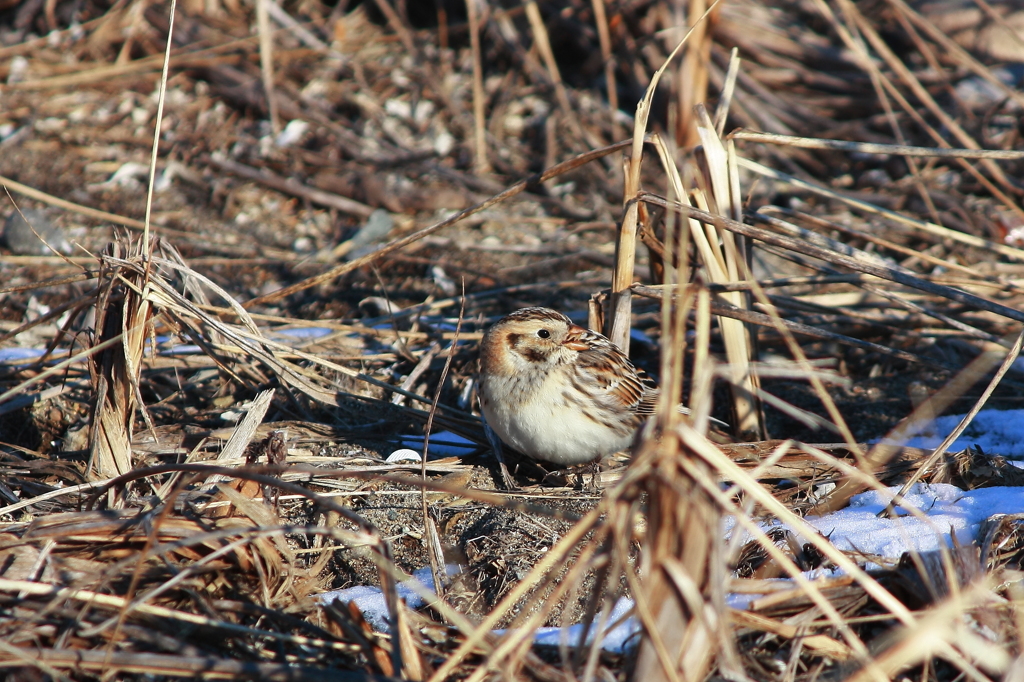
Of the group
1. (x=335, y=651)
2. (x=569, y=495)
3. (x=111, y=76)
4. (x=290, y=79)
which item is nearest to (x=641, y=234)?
(x=569, y=495)

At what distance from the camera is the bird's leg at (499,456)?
3.60 metres

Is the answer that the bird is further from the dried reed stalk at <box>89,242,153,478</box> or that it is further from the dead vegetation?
the dried reed stalk at <box>89,242,153,478</box>

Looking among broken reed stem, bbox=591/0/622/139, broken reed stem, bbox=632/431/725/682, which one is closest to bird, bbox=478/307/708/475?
broken reed stem, bbox=632/431/725/682

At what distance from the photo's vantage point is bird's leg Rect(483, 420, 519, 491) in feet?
11.8

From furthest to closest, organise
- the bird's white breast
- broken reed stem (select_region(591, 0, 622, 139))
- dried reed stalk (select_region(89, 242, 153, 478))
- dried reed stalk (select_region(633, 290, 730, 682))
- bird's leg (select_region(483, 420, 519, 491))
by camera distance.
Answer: broken reed stem (select_region(591, 0, 622, 139)) → bird's leg (select_region(483, 420, 519, 491)) → the bird's white breast → dried reed stalk (select_region(89, 242, 153, 478)) → dried reed stalk (select_region(633, 290, 730, 682))

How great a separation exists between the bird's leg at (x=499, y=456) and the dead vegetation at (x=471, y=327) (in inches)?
5.0

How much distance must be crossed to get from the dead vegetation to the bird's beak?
0.23 meters

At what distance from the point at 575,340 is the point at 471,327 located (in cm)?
Result: 114

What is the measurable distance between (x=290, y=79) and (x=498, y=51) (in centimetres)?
188

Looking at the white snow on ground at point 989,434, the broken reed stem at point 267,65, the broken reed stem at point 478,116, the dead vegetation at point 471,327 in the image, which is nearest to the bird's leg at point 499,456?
the dead vegetation at point 471,327

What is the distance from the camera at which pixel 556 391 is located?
11.7 ft

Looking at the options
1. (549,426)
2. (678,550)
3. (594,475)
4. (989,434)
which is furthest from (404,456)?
(989,434)

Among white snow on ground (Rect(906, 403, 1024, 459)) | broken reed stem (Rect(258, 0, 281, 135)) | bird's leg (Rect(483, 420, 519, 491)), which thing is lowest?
white snow on ground (Rect(906, 403, 1024, 459))

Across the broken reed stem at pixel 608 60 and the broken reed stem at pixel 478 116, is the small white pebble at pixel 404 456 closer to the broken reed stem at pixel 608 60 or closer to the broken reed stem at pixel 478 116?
the broken reed stem at pixel 478 116
